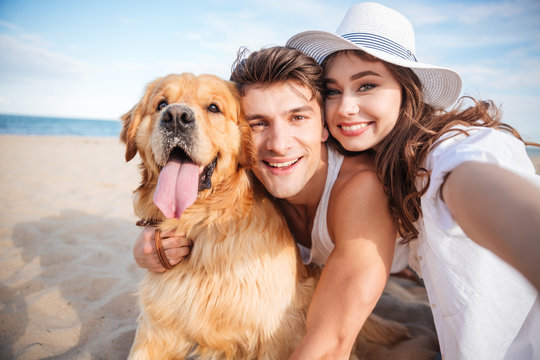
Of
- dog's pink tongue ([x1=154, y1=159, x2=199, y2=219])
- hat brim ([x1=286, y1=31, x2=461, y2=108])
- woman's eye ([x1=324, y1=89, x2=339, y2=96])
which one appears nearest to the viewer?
dog's pink tongue ([x1=154, y1=159, x2=199, y2=219])

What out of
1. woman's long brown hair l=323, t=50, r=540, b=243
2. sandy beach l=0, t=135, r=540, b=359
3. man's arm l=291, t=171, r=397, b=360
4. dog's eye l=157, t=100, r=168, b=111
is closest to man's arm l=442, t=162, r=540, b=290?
woman's long brown hair l=323, t=50, r=540, b=243

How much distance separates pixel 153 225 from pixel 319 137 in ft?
4.60

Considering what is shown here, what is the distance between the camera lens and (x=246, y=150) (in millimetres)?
2201

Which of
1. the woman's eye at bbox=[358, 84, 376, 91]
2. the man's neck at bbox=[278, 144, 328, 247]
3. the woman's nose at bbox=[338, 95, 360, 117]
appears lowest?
the man's neck at bbox=[278, 144, 328, 247]

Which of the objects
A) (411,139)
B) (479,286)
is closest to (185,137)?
(411,139)

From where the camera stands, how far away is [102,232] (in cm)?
422

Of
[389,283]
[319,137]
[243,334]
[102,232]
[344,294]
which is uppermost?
[319,137]

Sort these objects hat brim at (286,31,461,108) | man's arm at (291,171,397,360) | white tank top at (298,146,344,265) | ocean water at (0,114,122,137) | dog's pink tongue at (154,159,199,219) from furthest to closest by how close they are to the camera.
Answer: ocean water at (0,114,122,137) → white tank top at (298,146,344,265) → hat brim at (286,31,461,108) → dog's pink tongue at (154,159,199,219) → man's arm at (291,171,397,360)

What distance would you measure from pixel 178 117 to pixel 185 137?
0.13 metres

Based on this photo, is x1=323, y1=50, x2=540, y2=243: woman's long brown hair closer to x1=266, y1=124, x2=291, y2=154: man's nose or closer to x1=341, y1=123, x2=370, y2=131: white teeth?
x1=341, y1=123, x2=370, y2=131: white teeth

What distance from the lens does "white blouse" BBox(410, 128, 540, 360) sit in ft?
4.59

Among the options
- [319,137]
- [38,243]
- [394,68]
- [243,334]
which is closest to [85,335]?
[243,334]

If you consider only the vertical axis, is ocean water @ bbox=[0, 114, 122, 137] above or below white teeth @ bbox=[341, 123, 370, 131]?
below

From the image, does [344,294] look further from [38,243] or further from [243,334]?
[38,243]
